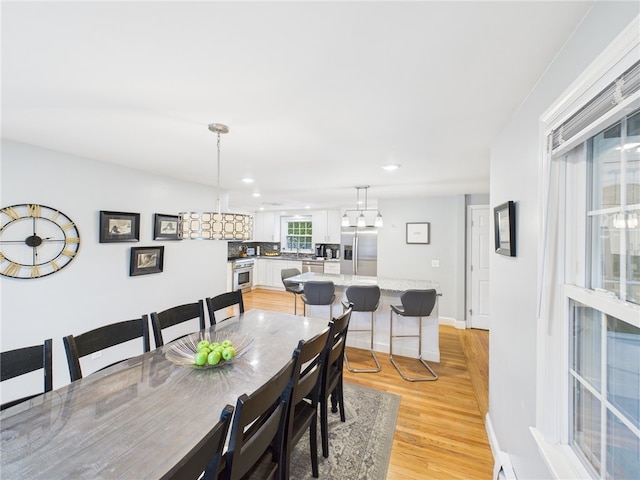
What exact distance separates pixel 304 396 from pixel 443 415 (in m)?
1.64

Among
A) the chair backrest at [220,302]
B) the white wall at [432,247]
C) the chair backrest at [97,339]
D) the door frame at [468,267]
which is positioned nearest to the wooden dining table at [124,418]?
the chair backrest at [97,339]

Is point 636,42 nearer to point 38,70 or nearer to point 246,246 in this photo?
point 38,70

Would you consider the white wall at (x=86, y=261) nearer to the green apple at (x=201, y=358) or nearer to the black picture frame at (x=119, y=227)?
the black picture frame at (x=119, y=227)

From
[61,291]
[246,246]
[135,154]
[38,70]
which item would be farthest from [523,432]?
[246,246]

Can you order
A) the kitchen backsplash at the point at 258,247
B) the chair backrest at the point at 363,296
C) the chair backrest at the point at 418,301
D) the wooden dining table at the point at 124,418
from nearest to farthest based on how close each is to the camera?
1. the wooden dining table at the point at 124,418
2. the chair backrest at the point at 418,301
3. the chair backrest at the point at 363,296
4. the kitchen backsplash at the point at 258,247

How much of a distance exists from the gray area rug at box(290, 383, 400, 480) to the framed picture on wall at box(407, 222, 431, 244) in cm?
291

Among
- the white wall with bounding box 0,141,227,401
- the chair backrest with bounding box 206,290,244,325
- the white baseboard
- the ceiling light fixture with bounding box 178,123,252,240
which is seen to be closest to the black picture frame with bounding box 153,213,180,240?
the white wall with bounding box 0,141,227,401

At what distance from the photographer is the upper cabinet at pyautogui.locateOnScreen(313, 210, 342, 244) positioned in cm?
709

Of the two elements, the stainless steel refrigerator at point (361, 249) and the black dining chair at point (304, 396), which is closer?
the black dining chair at point (304, 396)

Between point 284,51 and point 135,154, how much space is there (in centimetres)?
213

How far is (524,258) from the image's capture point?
1403mm

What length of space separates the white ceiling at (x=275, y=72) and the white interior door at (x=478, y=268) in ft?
8.14

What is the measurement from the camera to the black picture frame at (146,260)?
3.03 meters

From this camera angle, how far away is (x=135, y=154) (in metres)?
2.49
